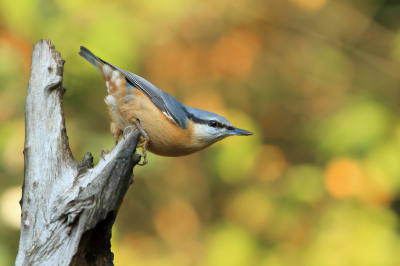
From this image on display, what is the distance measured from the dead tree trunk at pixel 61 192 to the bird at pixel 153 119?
25.2 inches

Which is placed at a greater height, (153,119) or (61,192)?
(153,119)

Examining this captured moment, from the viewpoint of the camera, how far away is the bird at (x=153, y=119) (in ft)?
Result: 8.04

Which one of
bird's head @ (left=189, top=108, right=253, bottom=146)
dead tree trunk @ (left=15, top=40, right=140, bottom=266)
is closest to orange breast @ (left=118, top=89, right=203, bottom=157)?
bird's head @ (left=189, top=108, right=253, bottom=146)

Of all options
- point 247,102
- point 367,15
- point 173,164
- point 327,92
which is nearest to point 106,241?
point 173,164

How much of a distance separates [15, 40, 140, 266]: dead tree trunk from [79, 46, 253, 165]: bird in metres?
0.64

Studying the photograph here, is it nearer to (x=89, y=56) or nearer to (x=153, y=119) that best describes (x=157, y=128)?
(x=153, y=119)

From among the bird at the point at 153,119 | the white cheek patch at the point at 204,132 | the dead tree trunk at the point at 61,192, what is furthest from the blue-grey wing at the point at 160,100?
the dead tree trunk at the point at 61,192

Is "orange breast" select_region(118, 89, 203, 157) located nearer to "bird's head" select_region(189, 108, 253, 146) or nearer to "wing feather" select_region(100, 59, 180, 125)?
"wing feather" select_region(100, 59, 180, 125)

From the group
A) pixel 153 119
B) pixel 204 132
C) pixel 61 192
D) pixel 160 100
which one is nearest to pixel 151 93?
pixel 160 100

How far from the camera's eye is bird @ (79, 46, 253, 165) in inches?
96.4

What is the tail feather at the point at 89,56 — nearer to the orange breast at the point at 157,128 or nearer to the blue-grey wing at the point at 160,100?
the blue-grey wing at the point at 160,100

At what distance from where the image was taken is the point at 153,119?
97.0 inches

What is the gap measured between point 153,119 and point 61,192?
3.12 ft

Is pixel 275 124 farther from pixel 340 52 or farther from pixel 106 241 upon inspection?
pixel 106 241
